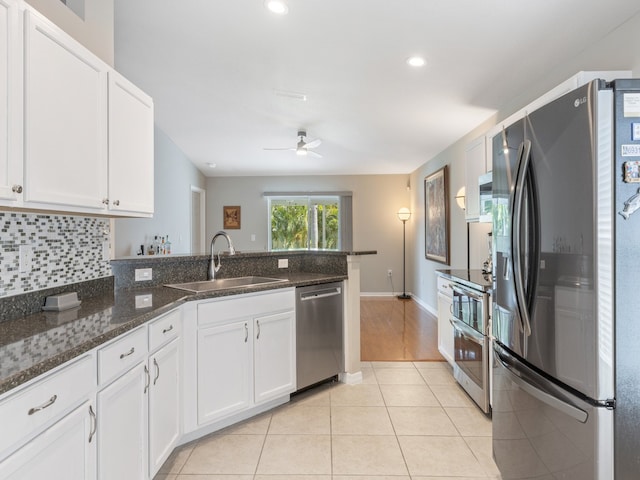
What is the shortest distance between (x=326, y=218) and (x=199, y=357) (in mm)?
5607

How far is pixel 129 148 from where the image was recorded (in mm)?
1944

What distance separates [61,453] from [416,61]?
322cm

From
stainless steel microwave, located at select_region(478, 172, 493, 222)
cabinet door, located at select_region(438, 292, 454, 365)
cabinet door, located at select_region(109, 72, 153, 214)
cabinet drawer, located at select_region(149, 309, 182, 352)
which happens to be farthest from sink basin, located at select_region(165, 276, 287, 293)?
stainless steel microwave, located at select_region(478, 172, 493, 222)

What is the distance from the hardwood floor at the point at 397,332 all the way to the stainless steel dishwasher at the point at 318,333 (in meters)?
0.79

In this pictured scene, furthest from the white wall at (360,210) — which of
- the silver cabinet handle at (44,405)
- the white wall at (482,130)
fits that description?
the silver cabinet handle at (44,405)

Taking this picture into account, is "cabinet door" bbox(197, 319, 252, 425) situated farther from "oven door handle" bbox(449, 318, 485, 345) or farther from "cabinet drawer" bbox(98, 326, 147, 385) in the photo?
"oven door handle" bbox(449, 318, 485, 345)

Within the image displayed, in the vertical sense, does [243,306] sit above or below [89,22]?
below

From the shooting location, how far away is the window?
24.7ft

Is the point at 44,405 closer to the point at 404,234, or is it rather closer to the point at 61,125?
the point at 61,125

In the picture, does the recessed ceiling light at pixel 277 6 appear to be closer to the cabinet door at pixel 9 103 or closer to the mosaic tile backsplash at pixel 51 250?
the cabinet door at pixel 9 103

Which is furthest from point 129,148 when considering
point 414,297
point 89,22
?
point 414,297

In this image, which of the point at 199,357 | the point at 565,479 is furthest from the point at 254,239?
the point at 565,479

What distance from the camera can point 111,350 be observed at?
1347 mm

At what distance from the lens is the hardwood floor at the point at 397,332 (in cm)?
372
